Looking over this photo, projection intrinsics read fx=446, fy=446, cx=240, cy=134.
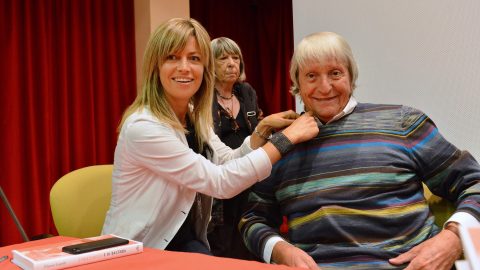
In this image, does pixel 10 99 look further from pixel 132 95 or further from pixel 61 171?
pixel 132 95

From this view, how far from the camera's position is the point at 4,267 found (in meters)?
0.96

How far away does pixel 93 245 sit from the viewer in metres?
1.00

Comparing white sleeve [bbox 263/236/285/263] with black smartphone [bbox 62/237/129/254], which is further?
white sleeve [bbox 263/236/285/263]

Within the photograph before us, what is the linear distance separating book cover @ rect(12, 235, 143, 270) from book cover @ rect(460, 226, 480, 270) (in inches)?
27.6

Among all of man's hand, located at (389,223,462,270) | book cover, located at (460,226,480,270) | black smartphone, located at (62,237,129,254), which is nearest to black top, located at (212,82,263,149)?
man's hand, located at (389,223,462,270)

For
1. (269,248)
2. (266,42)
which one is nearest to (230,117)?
(269,248)

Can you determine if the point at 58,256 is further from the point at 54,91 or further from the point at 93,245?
the point at 54,91

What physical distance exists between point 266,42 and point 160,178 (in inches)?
173

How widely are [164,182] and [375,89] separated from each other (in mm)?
1187

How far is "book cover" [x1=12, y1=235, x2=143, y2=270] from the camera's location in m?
0.90

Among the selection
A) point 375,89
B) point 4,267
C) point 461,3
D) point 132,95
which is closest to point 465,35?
point 461,3

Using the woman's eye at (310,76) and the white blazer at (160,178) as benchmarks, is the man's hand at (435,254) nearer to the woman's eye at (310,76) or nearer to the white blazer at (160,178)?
the white blazer at (160,178)

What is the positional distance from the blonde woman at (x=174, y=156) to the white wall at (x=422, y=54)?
2.56ft

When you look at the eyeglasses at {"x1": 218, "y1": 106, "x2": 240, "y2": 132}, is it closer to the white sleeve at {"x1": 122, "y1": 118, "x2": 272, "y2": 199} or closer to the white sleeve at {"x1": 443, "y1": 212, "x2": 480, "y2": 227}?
the white sleeve at {"x1": 122, "y1": 118, "x2": 272, "y2": 199}
